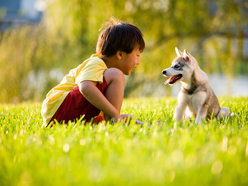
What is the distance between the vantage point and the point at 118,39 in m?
2.39

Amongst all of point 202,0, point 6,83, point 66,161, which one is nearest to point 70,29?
point 6,83

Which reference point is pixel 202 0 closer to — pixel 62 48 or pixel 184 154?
pixel 62 48

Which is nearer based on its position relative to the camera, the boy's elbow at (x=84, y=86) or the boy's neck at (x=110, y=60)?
the boy's elbow at (x=84, y=86)

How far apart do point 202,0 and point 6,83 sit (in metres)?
6.21

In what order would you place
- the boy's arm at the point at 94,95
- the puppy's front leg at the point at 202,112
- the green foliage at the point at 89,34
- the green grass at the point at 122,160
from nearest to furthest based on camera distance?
the green grass at the point at 122,160 → the boy's arm at the point at 94,95 → the puppy's front leg at the point at 202,112 → the green foliage at the point at 89,34

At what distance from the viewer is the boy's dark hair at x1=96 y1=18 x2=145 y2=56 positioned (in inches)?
94.3

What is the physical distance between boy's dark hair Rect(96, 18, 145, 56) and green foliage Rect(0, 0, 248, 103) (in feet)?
16.1

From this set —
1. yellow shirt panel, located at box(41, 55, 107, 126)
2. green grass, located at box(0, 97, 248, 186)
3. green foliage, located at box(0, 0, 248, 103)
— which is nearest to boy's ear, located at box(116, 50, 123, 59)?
yellow shirt panel, located at box(41, 55, 107, 126)

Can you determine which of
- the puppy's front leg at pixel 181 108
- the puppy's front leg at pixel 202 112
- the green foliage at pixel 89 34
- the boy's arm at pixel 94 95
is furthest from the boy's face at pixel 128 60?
the green foliage at pixel 89 34

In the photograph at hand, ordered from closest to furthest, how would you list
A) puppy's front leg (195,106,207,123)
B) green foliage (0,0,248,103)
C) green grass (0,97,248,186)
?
green grass (0,97,248,186) → puppy's front leg (195,106,207,123) → green foliage (0,0,248,103)

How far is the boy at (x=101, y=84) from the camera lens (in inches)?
84.4

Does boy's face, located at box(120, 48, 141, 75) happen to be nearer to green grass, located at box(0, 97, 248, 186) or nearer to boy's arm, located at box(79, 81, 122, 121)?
boy's arm, located at box(79, 81, 122, 121)

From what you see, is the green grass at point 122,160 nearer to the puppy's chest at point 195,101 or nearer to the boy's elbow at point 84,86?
the boy's elbow at point 84,86

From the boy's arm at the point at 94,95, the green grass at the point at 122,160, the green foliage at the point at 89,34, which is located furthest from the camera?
the green foliage at the point at 89,34
